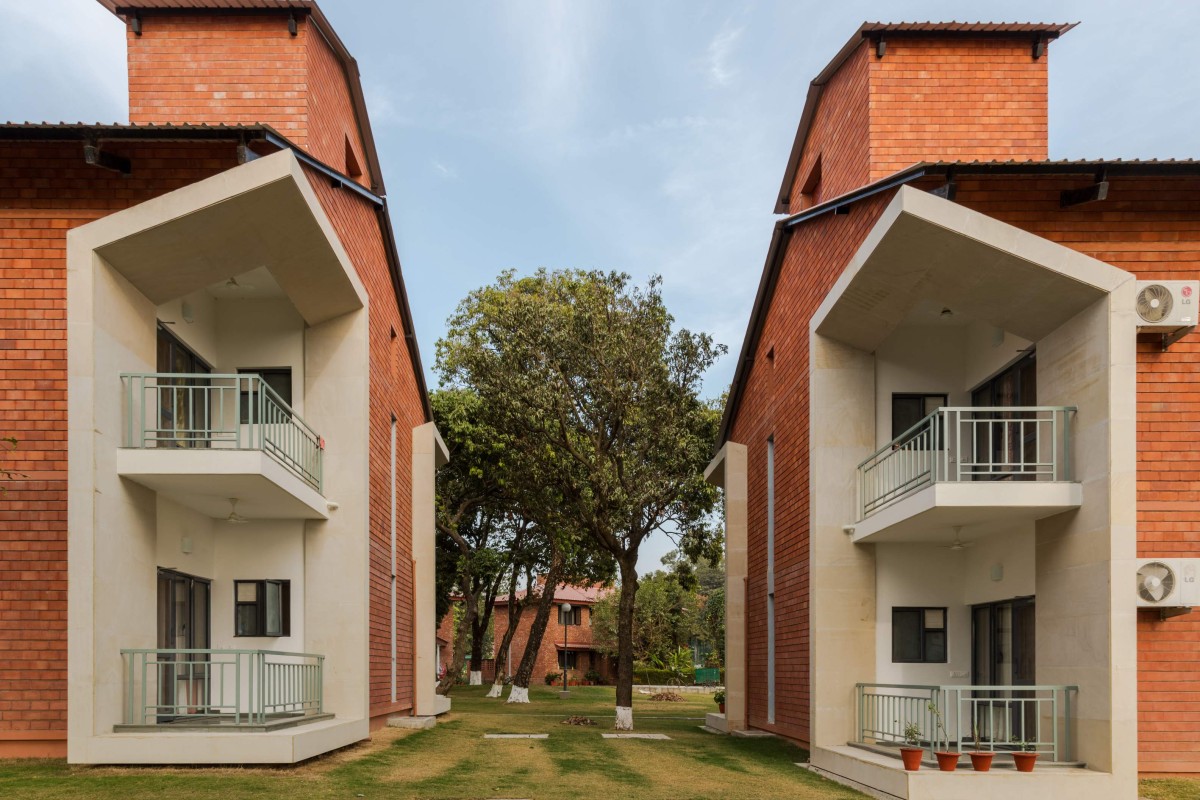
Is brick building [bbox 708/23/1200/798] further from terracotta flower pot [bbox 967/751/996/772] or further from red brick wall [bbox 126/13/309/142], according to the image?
red brick wall [bbox 126/13/309/142]

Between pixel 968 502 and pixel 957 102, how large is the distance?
24.4ft

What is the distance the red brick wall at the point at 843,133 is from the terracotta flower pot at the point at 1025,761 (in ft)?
28.5

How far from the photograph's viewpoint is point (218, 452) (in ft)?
40.8

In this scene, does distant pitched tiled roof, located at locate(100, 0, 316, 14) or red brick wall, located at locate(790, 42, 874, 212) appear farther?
red brick wall, located at locate(790, 42, 874, 212)

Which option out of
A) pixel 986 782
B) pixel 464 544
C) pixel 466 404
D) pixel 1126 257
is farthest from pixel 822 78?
pixel 464 544

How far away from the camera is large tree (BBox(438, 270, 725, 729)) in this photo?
2327 centimetres

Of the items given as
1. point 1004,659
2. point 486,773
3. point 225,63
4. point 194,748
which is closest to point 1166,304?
point 1004,659

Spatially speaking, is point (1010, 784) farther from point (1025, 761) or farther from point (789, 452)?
point (789, 452)

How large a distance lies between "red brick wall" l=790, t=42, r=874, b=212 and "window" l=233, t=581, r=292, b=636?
1088 cm

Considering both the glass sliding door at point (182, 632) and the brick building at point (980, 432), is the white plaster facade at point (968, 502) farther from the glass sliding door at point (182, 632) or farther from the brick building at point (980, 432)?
the glass sliding door at point (182, 632)

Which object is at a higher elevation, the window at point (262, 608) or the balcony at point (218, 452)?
the balcony at point (218, 452)

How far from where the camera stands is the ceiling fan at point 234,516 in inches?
554

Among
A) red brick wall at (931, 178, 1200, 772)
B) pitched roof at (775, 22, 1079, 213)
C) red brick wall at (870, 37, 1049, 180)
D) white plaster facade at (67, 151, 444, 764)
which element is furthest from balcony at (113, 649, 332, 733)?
pitched roof at (775, 22, 1079, 213)

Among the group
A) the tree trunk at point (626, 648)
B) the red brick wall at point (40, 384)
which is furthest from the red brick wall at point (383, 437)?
the tree trunk at point (626, 648)
